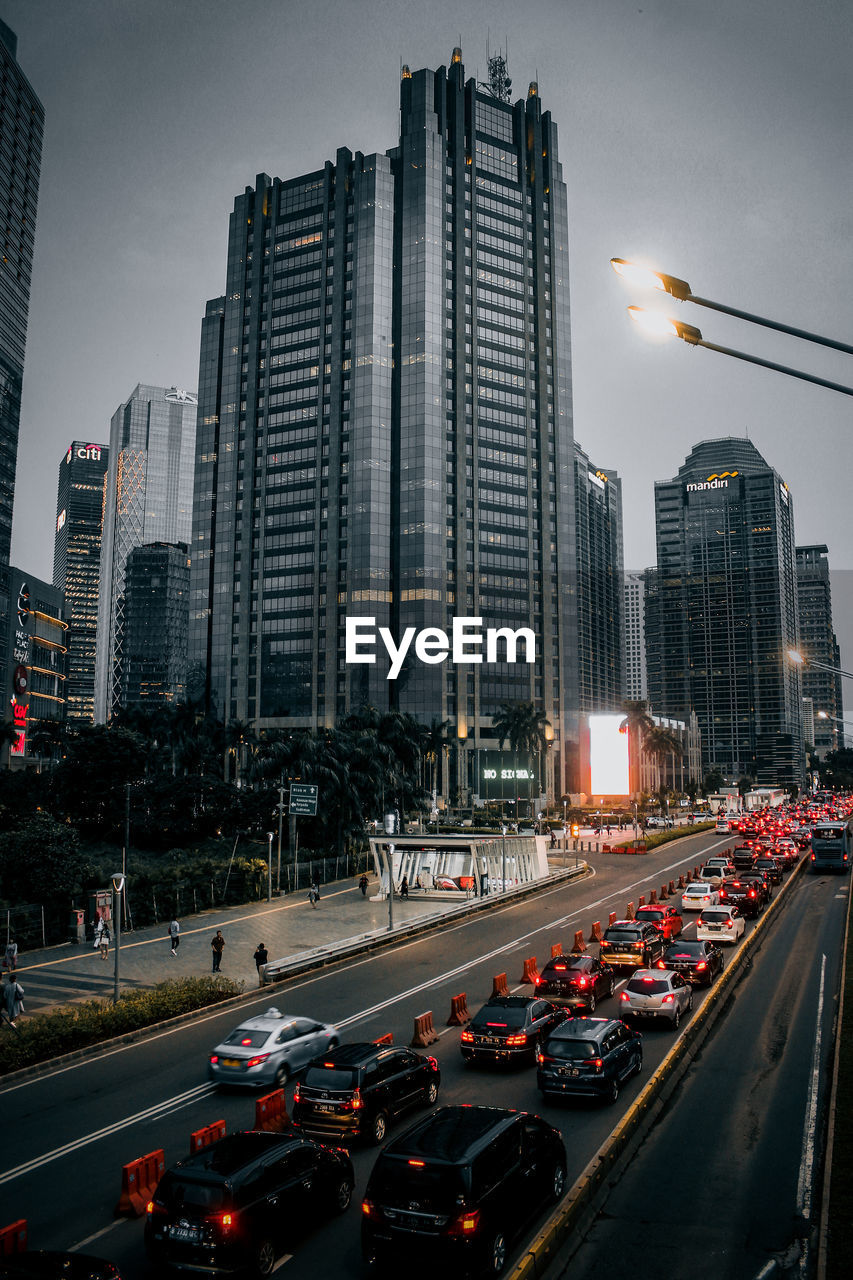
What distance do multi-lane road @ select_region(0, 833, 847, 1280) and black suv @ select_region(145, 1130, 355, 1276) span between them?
2.13ft

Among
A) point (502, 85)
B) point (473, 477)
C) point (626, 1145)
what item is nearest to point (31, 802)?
point (626, 1145)

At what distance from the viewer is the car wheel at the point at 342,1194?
45.9 feet

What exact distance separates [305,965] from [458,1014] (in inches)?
383

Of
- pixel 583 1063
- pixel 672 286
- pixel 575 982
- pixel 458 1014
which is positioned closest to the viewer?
pixel 672 286

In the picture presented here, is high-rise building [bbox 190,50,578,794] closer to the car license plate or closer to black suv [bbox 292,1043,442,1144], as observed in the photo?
black suv [bbox 292,1043,442,1144]

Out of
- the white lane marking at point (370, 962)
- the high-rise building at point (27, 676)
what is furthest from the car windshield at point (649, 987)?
the high-rise building at point (27, 676)

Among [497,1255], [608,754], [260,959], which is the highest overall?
[608,754]

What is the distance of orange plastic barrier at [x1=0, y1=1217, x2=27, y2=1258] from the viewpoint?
38.8 feet

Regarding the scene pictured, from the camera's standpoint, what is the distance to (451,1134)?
12.9 metres

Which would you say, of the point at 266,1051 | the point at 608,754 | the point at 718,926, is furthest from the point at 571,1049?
the point at 608,754

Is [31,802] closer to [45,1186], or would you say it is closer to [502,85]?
[45,1186]

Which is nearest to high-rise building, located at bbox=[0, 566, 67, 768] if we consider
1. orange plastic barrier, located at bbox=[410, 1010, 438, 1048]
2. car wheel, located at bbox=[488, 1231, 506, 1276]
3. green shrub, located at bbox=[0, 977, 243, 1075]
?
green shrub, located at bbox=[0, 977, 243, 1075]

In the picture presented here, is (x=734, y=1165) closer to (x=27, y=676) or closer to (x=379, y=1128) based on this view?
(x=379, y=1128)

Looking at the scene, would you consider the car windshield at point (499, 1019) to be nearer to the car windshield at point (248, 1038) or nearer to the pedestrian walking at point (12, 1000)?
the car windshield at point (248, 1038)
